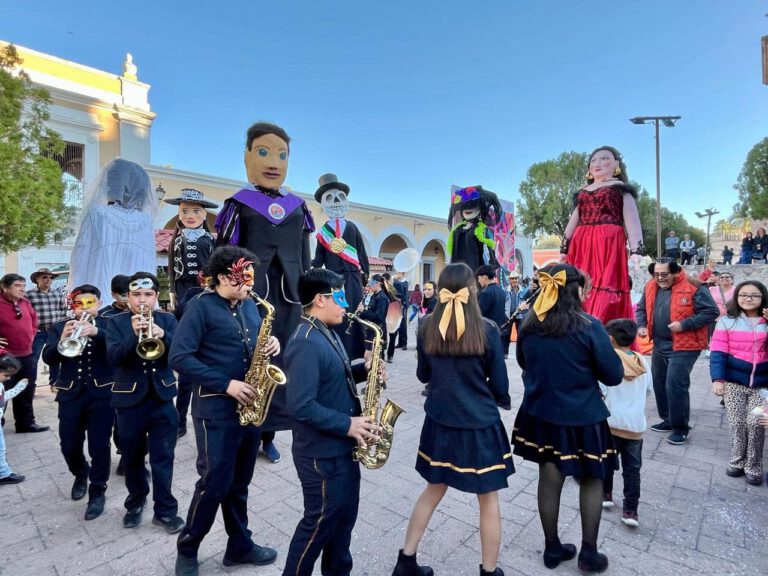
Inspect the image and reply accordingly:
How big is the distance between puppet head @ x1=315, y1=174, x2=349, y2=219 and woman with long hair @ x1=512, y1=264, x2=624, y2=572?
12.1ft

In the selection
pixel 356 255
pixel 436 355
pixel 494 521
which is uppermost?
pixel 356 255

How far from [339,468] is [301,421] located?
1.00ft

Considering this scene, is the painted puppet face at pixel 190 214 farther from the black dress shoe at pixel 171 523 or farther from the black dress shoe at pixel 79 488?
the black dress shoe at pixel 171 523

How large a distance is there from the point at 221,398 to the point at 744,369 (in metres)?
4.25

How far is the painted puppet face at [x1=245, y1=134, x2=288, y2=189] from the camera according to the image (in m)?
3.93

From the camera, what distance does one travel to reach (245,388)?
2287mm

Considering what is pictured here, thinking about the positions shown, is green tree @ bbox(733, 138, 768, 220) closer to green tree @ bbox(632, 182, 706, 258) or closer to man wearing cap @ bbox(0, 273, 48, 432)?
green tree @ bbox(632, 182, 706, 258)

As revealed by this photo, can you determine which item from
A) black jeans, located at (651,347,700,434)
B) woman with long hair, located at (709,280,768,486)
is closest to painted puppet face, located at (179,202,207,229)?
woman with long hair, located at (709,280,768,486)

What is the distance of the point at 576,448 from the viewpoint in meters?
2.47

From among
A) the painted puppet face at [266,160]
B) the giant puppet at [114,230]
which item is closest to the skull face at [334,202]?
the painted puppet face at [266,160]

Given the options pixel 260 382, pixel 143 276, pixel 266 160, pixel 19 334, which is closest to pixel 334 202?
pixel 266 160

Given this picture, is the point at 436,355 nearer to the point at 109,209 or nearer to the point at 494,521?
the point at 494,521

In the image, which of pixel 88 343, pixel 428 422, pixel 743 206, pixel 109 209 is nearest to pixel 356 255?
pixel 109 209

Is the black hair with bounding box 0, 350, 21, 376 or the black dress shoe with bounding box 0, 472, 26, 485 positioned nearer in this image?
the black dress shoe with bounding box 0, 472, 26, 485
